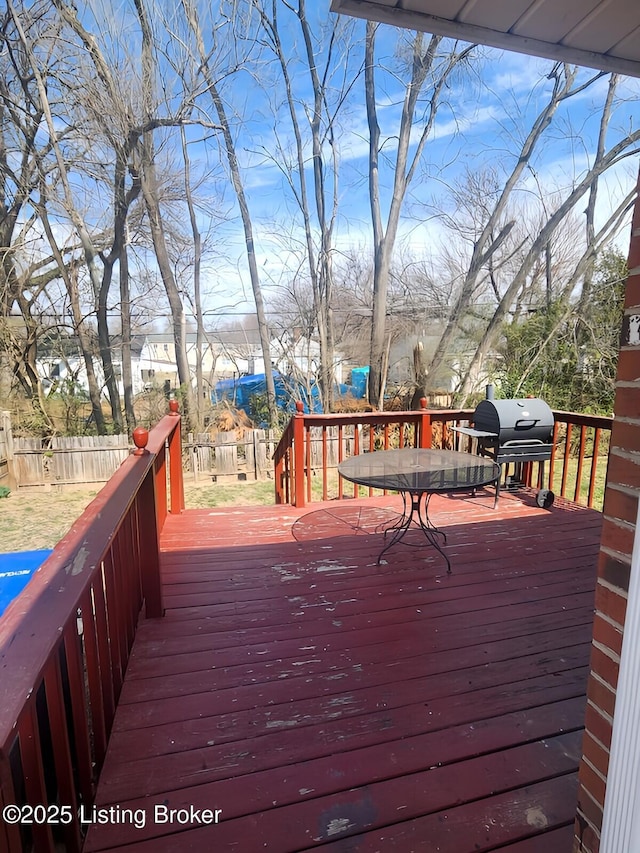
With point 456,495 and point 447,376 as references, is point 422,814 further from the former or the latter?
point 447,376

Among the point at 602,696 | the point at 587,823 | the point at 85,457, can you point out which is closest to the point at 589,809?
the point at 587,823

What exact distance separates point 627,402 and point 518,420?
3.30 m

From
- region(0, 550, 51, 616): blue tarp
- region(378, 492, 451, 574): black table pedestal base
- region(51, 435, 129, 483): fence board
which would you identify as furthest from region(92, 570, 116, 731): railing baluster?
region(51, 435, 129, 483): fence board

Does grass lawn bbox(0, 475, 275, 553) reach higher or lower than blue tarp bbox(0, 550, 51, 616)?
lower

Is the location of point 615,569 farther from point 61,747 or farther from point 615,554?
point 61,747

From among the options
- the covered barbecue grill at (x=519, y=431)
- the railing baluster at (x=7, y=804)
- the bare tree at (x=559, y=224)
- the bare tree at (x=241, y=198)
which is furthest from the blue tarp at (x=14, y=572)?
the bare tree at (x=559, y=224)

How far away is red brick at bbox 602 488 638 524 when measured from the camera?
889 millimetres

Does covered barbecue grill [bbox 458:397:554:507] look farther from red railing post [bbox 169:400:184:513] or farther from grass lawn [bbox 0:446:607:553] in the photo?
grass lawn [bbox 0:446:607:553]

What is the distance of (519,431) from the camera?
403cm

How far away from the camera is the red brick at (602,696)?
947 mm

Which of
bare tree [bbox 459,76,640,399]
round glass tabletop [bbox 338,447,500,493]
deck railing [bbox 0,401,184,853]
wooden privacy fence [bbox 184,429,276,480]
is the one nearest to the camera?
→ deck railing [bbox 0,401,184,853]

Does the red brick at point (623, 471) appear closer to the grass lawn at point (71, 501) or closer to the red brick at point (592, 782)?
the red brick at point (592, 782)

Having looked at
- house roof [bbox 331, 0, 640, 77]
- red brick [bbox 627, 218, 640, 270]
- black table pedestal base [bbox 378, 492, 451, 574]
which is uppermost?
house roof [bbox 331, 0, 640, 77]

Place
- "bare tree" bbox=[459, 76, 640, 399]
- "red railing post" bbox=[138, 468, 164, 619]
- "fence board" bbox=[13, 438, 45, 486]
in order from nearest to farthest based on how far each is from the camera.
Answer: "red railing post" bbox=[138, 468, 164, 619], "fence board" bbox=[13, 438, 45, 486], "bare tree" bbox=[459, 76, 640, 399]
